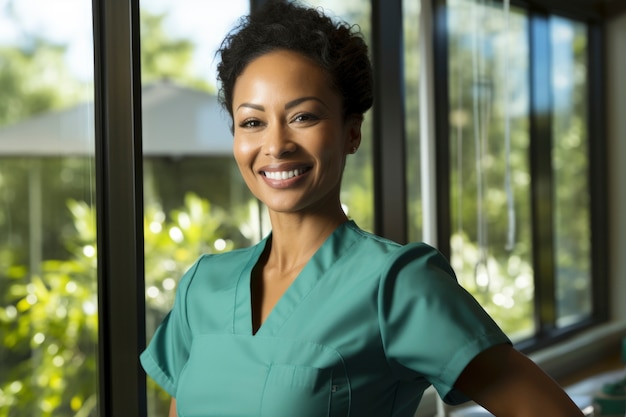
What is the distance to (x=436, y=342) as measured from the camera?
93 cm

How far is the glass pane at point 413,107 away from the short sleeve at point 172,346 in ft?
4.10

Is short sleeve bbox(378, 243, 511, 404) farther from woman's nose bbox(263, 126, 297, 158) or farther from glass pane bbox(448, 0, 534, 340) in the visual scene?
glass pane bbox(448, 0, 534, 340)

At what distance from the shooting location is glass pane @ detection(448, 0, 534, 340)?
2.55m

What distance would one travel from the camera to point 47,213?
156 cm

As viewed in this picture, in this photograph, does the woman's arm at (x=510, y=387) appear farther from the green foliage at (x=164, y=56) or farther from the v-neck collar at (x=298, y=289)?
the green foliage at (x=164, y=56)

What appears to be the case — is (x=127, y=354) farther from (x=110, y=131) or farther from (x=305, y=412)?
(x=305, y=412)

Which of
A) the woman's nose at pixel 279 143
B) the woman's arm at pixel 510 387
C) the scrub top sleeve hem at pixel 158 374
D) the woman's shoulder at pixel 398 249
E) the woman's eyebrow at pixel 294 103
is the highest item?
the woman's eyebrow at pixel 294 103

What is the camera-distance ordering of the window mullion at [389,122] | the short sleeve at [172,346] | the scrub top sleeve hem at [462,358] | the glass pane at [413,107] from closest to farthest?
the scrub top sleeve hem at [462,358] → the short sleeve at [172,346] → the window mullion at [389,122] → the glass pane at [413,107]

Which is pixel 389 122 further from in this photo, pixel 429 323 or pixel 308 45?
pixel 429 323

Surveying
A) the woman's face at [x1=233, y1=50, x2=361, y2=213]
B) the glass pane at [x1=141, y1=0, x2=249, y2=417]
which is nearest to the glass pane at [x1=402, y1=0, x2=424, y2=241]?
the glass pane at [x1=141, y1=0, x2=249, y2=417]

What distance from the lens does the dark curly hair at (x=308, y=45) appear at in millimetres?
1027

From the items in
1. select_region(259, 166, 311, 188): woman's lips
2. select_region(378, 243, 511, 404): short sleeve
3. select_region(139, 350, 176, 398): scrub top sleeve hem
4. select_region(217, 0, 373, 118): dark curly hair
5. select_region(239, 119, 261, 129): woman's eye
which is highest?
select_region(217, 0, 373, 118): dark curly hair

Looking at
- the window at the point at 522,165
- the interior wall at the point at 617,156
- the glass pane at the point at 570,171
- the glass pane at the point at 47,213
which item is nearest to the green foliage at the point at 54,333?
the glass pane at the point at 47,213

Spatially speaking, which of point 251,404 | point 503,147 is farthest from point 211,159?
point 251,404
